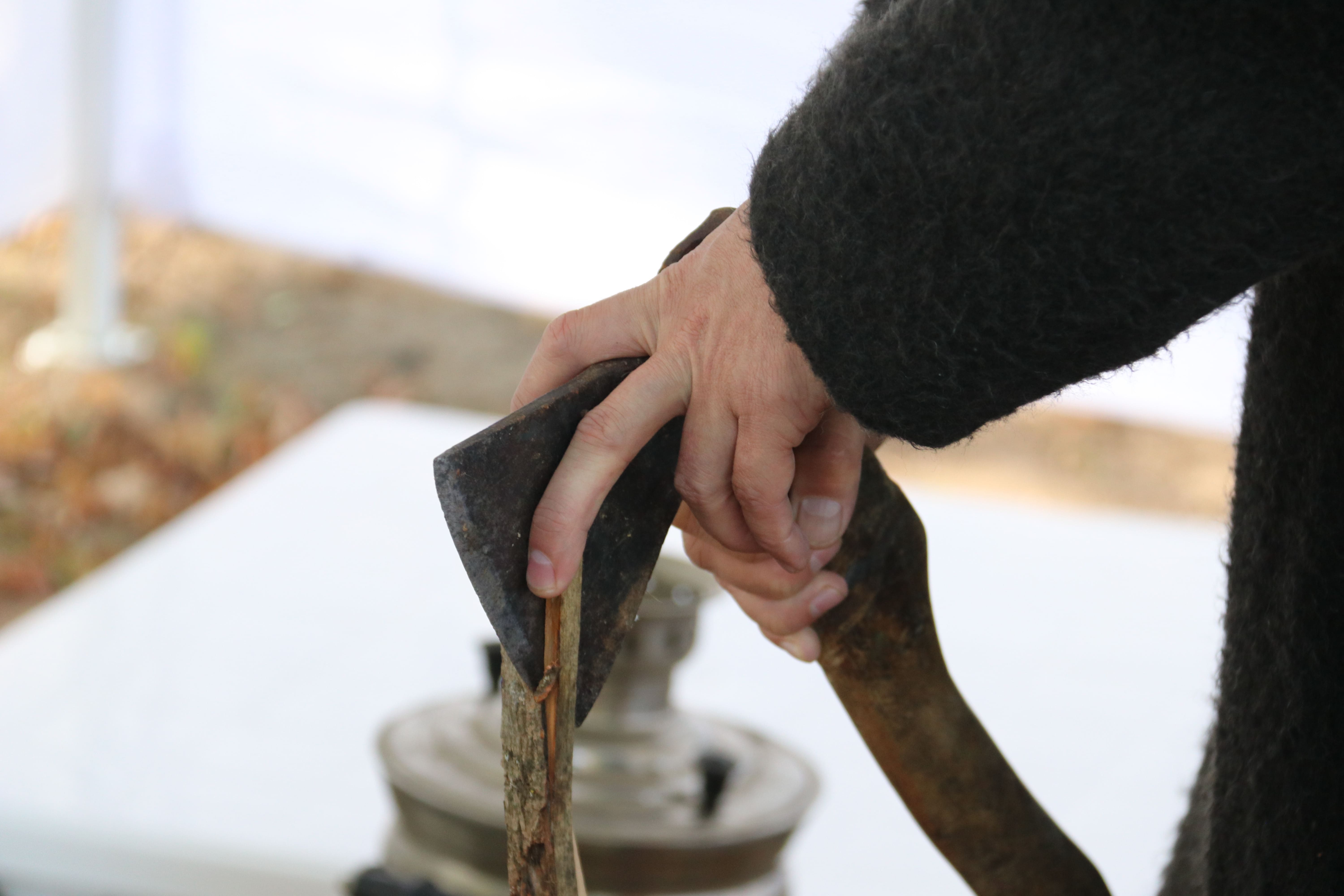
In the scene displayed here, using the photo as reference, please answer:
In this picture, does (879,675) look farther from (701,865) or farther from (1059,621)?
(1059,621)

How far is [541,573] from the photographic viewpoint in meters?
0.55

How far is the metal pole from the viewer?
10.3 ft

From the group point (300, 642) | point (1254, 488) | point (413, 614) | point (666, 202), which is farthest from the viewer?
point (666, 202)

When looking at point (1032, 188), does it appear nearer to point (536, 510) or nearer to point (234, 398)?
point (536, 510)

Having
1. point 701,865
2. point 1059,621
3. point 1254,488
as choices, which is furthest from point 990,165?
point 1059,621

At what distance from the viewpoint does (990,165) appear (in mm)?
509

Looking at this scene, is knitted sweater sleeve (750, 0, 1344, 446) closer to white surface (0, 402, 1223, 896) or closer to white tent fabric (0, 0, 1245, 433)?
white surface (0, 402, 1223, 896)

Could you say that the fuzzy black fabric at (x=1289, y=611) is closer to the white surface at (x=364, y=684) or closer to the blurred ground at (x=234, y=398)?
the white surface at (x=364, y=684)

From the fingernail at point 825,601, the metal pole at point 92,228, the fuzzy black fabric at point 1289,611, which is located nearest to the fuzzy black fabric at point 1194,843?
the fuzzy black fabric at point 1289,611

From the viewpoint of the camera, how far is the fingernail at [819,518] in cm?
67

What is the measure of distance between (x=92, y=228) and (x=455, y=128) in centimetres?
98

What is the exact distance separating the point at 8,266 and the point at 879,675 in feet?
15.6

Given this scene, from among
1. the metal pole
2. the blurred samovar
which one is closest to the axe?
the blurred samovar

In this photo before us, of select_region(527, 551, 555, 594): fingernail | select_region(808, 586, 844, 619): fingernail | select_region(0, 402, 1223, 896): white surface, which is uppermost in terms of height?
select_region(0, 402, 1223, 896): white surface
